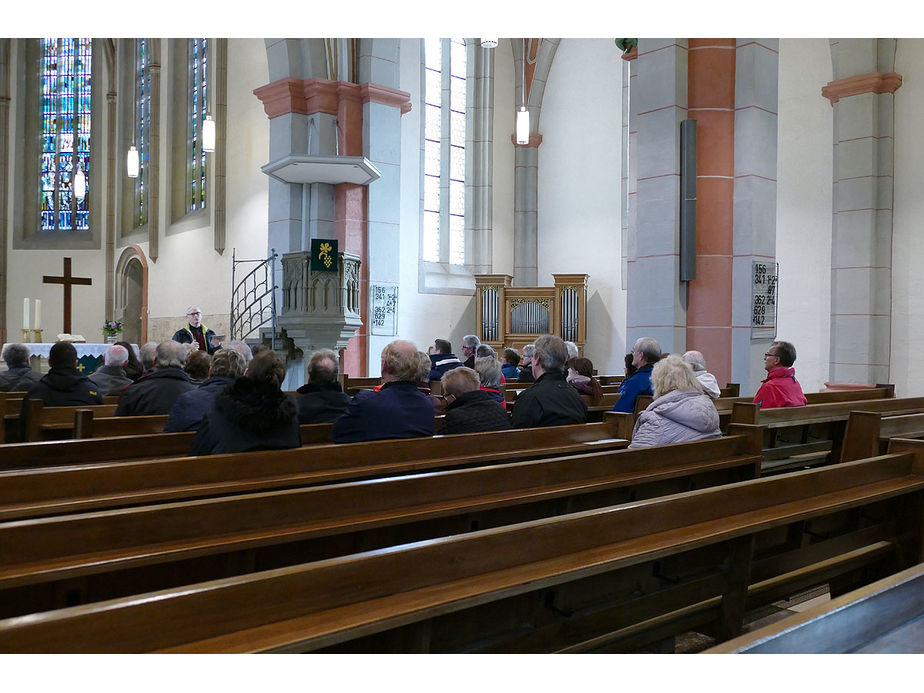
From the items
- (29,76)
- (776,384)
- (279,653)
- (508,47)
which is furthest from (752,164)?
(29,76)

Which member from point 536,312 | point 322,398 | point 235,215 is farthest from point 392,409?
point 235,215

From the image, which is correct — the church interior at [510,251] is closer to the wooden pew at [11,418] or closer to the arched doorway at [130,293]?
the arched doorway at [130,293]

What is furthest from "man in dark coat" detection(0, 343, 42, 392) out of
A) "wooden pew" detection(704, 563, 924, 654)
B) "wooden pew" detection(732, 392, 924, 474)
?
"wooden pew" detection(704, 563, 924, 654)

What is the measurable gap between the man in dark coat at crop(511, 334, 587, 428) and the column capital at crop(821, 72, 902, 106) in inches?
346

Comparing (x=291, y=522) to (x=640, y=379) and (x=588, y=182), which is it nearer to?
(x=640, y=379)

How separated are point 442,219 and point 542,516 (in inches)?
484

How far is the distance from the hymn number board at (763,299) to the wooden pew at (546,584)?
4.63 meters

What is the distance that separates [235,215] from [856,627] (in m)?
14.2

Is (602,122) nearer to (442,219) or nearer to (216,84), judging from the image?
(442,219)

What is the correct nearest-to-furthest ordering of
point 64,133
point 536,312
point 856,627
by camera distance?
point 856,627, point 536,312, point 64,133

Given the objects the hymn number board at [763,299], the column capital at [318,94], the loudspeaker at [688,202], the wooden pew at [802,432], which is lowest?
the wooden pew at [802,432]

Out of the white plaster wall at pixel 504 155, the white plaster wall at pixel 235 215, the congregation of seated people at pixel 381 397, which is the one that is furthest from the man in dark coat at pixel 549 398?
the white plaster wall at pixel 504 155

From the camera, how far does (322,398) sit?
448 centimetres

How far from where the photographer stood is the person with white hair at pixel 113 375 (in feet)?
20.1
